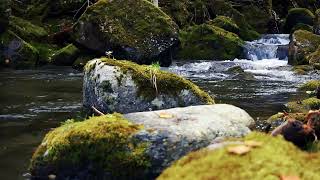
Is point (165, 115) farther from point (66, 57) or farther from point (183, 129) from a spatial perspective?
point (66, 57)

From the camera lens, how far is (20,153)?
27.2ft

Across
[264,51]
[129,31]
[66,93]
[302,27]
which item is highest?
[129,31]

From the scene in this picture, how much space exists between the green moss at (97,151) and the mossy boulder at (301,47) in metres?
17.2

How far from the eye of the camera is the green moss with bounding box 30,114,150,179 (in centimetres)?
638

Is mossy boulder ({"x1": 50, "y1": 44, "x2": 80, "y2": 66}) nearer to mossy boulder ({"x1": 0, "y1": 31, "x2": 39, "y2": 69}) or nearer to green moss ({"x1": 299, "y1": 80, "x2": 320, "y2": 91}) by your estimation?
mossy boulder ({"x1": 0, "y1": 31, "x2": 39, "y2": 69})

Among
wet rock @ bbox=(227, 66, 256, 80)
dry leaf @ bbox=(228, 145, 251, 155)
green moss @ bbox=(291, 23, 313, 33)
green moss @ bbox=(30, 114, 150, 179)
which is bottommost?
wet rock @ bbox=(227, 66, 256, 80)

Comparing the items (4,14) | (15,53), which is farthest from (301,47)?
(4,14)

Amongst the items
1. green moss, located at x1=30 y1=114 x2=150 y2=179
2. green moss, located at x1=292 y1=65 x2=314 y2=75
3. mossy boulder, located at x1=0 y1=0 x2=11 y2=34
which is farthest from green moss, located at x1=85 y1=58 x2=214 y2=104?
mossy boulder, located at x1=0 y1=0 x2=11 y2=34

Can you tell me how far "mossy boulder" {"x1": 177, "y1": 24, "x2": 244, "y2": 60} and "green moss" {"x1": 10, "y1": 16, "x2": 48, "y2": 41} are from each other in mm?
7339

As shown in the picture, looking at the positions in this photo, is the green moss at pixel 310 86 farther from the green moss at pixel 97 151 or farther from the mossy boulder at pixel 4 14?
the mossy boulder at pixel 4 14

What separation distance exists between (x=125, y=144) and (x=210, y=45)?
1922 cm

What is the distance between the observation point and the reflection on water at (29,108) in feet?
27.0

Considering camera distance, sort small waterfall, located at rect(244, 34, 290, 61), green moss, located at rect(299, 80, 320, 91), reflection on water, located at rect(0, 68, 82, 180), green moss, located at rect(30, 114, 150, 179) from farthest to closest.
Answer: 1. small waterfall, located at rect(244, 34, 290, 61)
2. green moss, located at rect(299, 80, 320, 91)
3. reflection on water, located at rect(0, 68, 82, 180)
4. green moss, located at rect(30, 114, 150, 179)

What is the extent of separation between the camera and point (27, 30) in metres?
26.1
